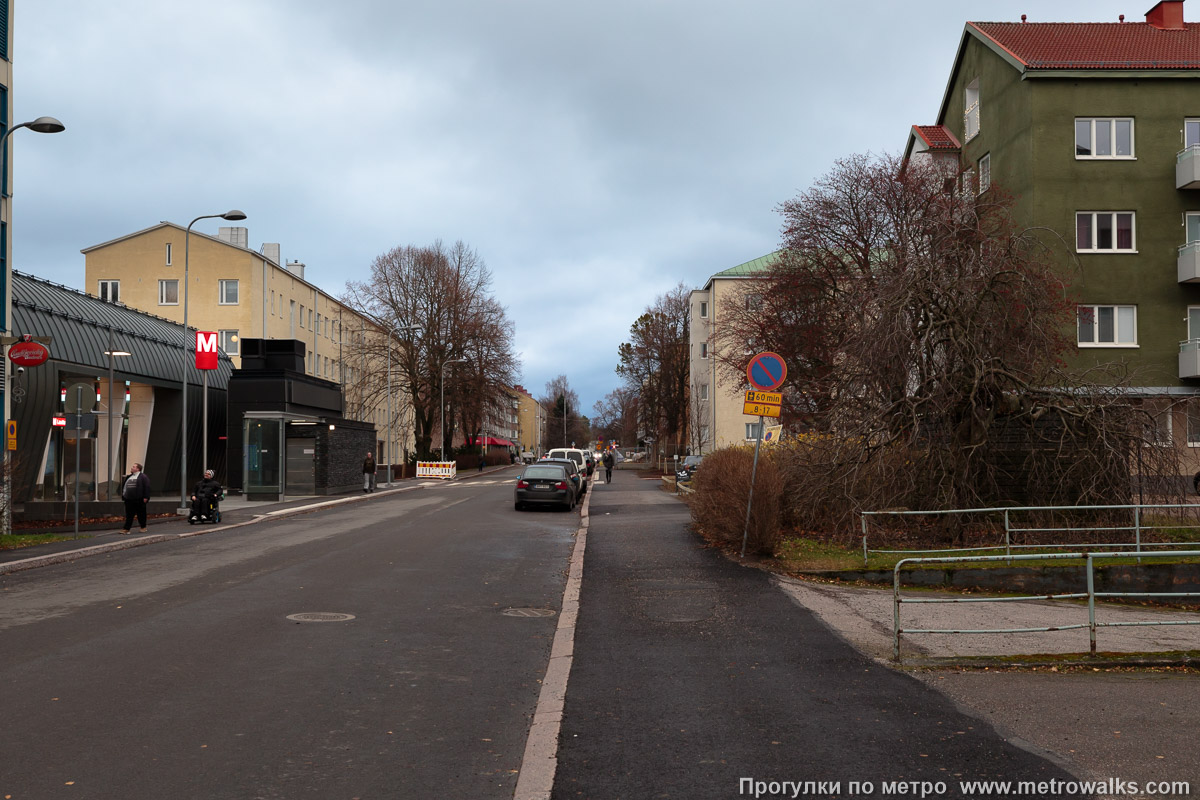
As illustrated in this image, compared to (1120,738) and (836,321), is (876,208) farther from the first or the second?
(1120,738)

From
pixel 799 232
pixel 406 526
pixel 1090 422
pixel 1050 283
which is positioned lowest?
pixel 406 526

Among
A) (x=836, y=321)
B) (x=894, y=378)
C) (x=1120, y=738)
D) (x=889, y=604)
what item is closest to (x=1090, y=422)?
(x=894, y=378)

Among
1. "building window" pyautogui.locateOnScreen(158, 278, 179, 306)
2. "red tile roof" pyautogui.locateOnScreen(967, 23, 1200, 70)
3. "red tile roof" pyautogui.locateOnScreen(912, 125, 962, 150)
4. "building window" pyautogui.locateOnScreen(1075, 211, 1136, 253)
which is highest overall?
"red tile roof" pyautogui.locateOnScreen(967, 23, 1200, 70)

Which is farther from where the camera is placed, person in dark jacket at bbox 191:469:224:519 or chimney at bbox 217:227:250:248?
chimney at bbox 217:227:250:248

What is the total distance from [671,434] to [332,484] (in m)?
46.0

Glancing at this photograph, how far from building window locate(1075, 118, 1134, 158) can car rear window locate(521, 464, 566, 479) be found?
20.8 meters

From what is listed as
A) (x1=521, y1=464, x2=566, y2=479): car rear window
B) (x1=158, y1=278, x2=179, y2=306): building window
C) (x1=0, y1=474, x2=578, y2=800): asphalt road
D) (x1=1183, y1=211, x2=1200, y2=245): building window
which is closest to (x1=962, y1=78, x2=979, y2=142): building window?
(x1=1183, y1=211, x2=1200, y2=245): building window

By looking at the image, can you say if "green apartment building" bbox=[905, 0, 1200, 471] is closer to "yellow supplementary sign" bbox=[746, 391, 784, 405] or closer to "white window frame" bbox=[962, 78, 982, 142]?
"white window frame" bbox=[962, 78, 982, 142]

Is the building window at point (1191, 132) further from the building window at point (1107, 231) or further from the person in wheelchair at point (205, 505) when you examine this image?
the person in wheelchair at point (205, 505)

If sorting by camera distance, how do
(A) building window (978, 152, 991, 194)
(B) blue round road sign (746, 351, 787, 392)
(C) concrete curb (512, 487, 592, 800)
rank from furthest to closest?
(A) building window (978, 152, 991, 194) → (B) blue round road sign (746, 351, 787, 392) → (C) concrete curb (512, 487, 592, 800)

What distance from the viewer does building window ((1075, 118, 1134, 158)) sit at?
33.7 meters

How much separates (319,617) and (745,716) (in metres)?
5.61

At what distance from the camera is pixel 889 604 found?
1187 cm

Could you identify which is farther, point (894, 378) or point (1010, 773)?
point (894, 378)
